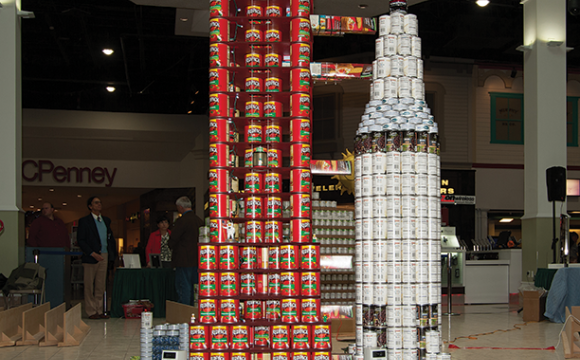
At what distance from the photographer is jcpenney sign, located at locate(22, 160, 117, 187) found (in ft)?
60.7

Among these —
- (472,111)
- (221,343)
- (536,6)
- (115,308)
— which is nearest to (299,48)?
(221,343)

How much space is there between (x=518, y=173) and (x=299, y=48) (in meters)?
13.7

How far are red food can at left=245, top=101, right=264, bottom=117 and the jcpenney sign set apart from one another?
47.7 feet

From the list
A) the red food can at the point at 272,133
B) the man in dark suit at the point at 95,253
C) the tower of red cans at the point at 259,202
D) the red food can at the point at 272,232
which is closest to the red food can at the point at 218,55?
the tower of red cans at the point at 259,202

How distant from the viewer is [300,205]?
5.30 metres

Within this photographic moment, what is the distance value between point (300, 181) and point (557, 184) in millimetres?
6537

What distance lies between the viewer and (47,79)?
17453 mm

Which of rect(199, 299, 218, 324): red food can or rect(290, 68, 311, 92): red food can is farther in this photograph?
rect(290, 68, 311, 92): red food can

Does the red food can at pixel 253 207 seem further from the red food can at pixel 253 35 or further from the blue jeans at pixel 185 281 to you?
the blue jeans at pixel 185 281

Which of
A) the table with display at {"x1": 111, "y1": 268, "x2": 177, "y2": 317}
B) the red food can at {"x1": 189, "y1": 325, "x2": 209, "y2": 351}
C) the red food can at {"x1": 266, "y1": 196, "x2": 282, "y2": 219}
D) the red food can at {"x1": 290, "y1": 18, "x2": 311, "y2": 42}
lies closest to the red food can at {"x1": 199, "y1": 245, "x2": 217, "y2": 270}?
the red food can at {"x1": 189, "y1": 325, "x2": 209, "y2": 351}

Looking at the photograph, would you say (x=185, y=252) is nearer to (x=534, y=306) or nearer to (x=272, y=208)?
(x=272, y=208)

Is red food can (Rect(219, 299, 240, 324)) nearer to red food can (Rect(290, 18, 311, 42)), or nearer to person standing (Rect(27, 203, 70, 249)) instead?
red food can (Rect(290, 18, 311, 42))

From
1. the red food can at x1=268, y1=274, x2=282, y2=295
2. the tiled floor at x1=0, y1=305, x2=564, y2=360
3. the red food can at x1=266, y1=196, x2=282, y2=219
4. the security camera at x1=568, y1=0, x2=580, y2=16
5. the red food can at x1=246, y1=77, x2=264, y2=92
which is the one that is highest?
the security camera at x1=568, y1=0, x2=580, y2=16

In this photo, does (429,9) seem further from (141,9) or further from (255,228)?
(255,228)
